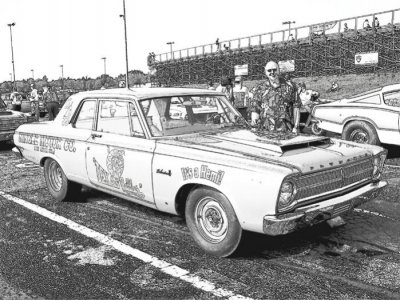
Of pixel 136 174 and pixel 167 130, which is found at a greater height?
pixel 167 130

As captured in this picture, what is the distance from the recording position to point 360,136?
8789mm

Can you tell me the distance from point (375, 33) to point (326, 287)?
27548 millimetres

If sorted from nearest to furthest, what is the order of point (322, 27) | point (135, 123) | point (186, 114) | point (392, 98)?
1. point (135, 123)
2. point (186, 114)
3. point (392, 98)
4. point (322, 27)

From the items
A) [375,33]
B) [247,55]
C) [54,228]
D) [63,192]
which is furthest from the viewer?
[247,55]

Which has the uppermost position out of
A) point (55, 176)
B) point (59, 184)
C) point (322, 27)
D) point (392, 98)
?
point (322, 27)

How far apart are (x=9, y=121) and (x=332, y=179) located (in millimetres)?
9586

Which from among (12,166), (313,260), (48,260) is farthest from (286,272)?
(12,166)

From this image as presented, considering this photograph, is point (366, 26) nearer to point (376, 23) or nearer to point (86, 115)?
point (376, 23)

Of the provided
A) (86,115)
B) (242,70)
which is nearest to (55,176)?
(86,115)

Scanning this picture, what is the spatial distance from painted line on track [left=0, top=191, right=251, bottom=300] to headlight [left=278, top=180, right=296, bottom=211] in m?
0.76

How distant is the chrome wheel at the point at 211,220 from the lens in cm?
379

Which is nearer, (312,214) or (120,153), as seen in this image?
(312,214)

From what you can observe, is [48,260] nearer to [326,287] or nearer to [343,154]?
[326,287]

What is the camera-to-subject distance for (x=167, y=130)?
4.49m
